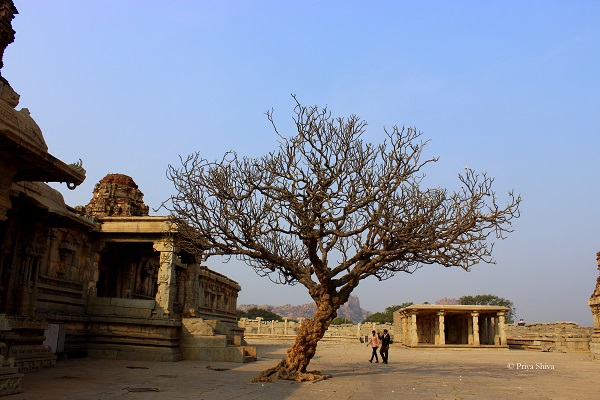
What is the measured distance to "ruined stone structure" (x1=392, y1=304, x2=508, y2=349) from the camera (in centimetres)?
3500

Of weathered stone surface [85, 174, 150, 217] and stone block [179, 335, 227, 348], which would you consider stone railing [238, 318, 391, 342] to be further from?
stone block [179, 335, 227, 348]

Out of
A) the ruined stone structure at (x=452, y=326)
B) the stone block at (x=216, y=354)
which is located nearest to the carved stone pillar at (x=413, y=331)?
the ruined stone structure at (x=452, y=326)

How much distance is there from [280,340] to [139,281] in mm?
20557

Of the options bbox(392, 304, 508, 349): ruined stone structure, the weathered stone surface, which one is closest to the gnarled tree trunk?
the weathered stone surface

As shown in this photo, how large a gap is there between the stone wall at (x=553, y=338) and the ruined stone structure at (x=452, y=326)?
2001 mm

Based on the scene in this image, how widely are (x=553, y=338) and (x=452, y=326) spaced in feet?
37.1

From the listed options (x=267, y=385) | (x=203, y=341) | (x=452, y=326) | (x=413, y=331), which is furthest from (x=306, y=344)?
(x=452, y=326)

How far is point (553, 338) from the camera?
31.8 metres

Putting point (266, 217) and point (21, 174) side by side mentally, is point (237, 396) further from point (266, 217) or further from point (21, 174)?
point (21, 174)

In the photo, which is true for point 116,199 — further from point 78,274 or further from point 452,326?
point 452,326

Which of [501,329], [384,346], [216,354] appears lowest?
[216,354]

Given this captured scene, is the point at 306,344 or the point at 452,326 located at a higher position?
the point at 306,344

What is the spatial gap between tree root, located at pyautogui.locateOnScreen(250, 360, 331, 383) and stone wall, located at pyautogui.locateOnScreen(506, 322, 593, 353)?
2552 cm

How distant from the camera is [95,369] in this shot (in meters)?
13.0
